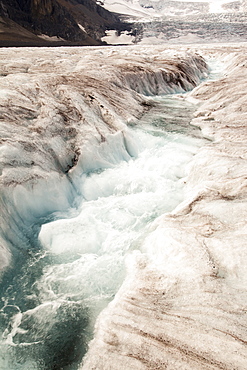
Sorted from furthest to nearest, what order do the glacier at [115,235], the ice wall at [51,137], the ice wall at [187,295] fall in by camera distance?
the ice wall at [51,137] < the glacier at [115,235] < the ice wall at [187,295]

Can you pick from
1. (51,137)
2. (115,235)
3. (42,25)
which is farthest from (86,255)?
(42,25)

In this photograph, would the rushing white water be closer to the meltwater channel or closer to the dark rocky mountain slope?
the meltwater channel

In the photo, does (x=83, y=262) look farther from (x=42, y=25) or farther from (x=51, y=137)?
(x=42, y=25)

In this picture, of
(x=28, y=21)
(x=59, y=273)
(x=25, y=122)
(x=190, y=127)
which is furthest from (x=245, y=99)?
(x=28, y=21)

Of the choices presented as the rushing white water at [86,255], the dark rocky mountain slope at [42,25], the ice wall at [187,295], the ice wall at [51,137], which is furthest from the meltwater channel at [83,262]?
the dark rocky mountain slope at [42,25]

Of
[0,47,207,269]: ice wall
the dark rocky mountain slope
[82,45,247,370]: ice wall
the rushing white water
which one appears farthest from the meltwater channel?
the dark rocky mountain slope

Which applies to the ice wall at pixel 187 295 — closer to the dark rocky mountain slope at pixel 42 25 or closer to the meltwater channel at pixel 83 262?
the meltwater channel at pixel 83 262

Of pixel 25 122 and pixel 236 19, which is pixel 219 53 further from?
pixel 236 19
